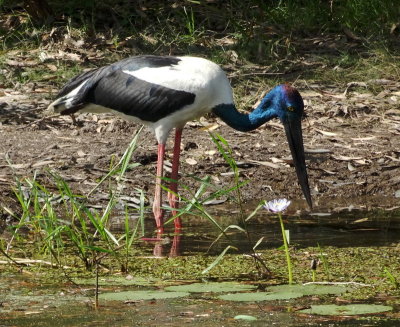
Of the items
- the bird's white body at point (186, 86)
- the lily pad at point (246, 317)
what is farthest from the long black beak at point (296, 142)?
the lily pad at point (246, 317)

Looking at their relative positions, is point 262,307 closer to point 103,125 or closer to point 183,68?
point 183,68

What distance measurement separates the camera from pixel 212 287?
14.6 feet

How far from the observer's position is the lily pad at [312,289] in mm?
4316

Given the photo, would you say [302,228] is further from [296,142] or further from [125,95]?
[125,95]

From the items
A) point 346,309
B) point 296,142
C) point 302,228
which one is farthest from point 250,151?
point 346,309

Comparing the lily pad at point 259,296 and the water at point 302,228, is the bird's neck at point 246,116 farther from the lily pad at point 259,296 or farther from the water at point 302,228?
the lily pad at point 259,296

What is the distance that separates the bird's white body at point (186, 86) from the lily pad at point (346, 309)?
9.65ft

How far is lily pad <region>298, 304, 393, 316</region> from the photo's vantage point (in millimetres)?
3932

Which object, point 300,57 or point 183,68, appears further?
point 300,57

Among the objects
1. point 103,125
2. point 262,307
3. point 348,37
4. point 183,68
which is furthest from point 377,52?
point 262,307

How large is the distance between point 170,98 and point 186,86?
133 millimetres

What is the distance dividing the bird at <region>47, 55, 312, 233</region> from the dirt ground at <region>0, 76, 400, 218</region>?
369 mm

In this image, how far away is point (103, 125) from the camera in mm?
8555

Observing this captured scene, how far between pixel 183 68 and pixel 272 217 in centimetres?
110
